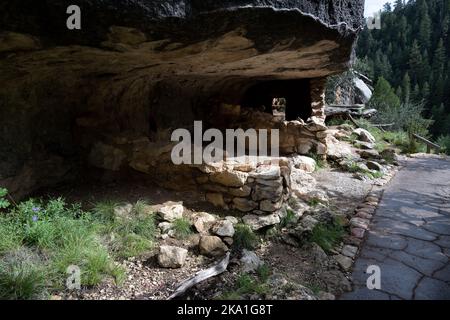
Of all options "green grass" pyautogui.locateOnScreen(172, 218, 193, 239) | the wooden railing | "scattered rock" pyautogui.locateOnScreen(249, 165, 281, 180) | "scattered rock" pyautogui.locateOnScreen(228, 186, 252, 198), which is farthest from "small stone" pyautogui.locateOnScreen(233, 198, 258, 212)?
the wooden railing

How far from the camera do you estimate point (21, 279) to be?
2.07 metres

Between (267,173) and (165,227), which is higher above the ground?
(267,173)

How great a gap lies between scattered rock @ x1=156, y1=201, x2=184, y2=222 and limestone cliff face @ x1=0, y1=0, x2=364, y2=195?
4.62ft

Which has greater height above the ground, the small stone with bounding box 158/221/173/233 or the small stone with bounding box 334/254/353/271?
the small stone with bounding box 158/221/173/233

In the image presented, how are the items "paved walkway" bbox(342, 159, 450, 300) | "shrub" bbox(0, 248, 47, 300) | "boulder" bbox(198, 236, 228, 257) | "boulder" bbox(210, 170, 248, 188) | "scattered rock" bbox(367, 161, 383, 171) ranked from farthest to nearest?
1. "scattered rock" bbox(367, 161, 383, 171)
2. "boulder" bbox(210, 170, 248, 188)
3. "boulder" bbox(198, 236, 228, 257)
4. "paved walkway" bbox(342, 159, 450, 300)
5. "shrub" bbox(0, 248, 47, 300)

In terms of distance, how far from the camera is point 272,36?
285 cm

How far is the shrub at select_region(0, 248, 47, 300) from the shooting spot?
2.03 metres

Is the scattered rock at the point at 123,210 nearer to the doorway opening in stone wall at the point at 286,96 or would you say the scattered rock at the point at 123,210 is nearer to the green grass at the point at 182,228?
the green grass at the point at 182,228

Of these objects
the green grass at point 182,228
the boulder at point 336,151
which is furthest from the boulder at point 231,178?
the boulder at point 336,151

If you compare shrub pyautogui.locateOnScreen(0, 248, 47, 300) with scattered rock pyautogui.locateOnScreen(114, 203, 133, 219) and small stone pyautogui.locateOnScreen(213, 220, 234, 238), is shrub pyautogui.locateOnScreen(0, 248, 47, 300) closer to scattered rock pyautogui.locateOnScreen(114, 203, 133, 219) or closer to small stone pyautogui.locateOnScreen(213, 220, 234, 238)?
scattered rock pyautogui.locateOnScreen(114, 203, 133, 219)

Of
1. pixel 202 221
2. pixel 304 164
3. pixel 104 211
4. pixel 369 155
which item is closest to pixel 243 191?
pixel 202 221

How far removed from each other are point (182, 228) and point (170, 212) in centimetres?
27

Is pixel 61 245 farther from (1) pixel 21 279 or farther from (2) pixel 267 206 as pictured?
(2) pixel 267 206
